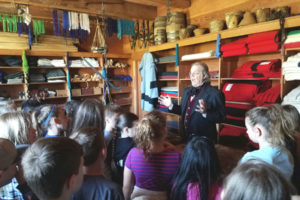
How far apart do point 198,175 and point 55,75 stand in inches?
155

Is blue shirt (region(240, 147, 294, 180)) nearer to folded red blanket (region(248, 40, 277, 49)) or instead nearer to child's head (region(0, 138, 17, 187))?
child's head (region(0, 138, 17, 187))

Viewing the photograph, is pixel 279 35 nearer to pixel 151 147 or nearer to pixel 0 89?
pixel 151 147

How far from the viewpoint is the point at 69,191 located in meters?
0.74

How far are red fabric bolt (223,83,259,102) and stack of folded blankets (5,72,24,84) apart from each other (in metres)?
3.75

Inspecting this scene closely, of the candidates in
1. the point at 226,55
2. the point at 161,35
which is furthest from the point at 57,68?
the point at 226,55

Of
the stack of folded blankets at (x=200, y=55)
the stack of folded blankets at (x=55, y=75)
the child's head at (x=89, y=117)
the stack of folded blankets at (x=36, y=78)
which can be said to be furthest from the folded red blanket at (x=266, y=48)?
the stack of folded blankets at (x=36, y=78)

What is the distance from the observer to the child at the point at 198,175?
3.26 feet

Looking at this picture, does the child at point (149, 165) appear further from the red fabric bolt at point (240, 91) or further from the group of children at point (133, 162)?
the red fabric bolt at point (240, 91)

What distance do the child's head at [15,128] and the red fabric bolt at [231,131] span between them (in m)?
2.45

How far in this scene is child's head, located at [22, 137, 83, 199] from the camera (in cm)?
69

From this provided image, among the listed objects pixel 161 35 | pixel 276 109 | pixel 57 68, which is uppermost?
pixel 161 35

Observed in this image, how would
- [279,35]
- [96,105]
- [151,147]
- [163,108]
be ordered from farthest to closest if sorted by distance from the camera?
[163,108]
[279,35]
[96,105]
[151,147]

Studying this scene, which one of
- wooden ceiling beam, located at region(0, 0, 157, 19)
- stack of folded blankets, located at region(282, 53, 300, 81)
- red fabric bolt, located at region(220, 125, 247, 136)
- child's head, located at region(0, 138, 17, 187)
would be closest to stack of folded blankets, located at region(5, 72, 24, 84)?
wooden ceiling beam, located at region(0, 0, 157, 19)

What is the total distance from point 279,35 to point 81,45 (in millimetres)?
4159
